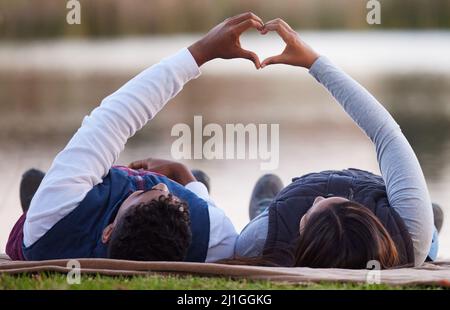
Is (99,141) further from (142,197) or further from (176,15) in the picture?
(176,15)

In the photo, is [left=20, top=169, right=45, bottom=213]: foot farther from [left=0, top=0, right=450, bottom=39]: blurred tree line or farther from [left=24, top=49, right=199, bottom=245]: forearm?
[left=0, top=0, right=450, bottom=39]: blurred tree line

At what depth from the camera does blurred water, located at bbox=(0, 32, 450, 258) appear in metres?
5.32

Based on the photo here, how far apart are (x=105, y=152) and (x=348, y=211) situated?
0.70 meters

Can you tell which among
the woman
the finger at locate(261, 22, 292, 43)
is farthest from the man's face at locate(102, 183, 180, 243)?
the finger at locate(261, 22, 292, 43)

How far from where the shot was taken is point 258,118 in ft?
22.7

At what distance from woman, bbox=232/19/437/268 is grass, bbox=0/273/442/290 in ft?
0.57

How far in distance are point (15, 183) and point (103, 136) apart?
7.26 feet

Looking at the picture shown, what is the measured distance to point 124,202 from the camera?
2.75 metres

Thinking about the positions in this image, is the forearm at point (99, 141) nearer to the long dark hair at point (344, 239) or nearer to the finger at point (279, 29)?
the finger at point (279, 29)

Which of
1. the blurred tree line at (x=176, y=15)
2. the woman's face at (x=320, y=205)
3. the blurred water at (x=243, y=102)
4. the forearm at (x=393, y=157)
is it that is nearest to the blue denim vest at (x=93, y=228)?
the woman's face at (x=320, y=205)

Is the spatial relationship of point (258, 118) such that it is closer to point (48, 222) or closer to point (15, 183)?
point (15, 183)

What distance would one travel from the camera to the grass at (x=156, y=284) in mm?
2510

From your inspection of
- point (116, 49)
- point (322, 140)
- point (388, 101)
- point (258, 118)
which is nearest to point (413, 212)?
point (322, 140)

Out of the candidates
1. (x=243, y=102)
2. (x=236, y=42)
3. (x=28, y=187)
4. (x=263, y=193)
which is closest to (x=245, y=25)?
(x=236, y=42)
